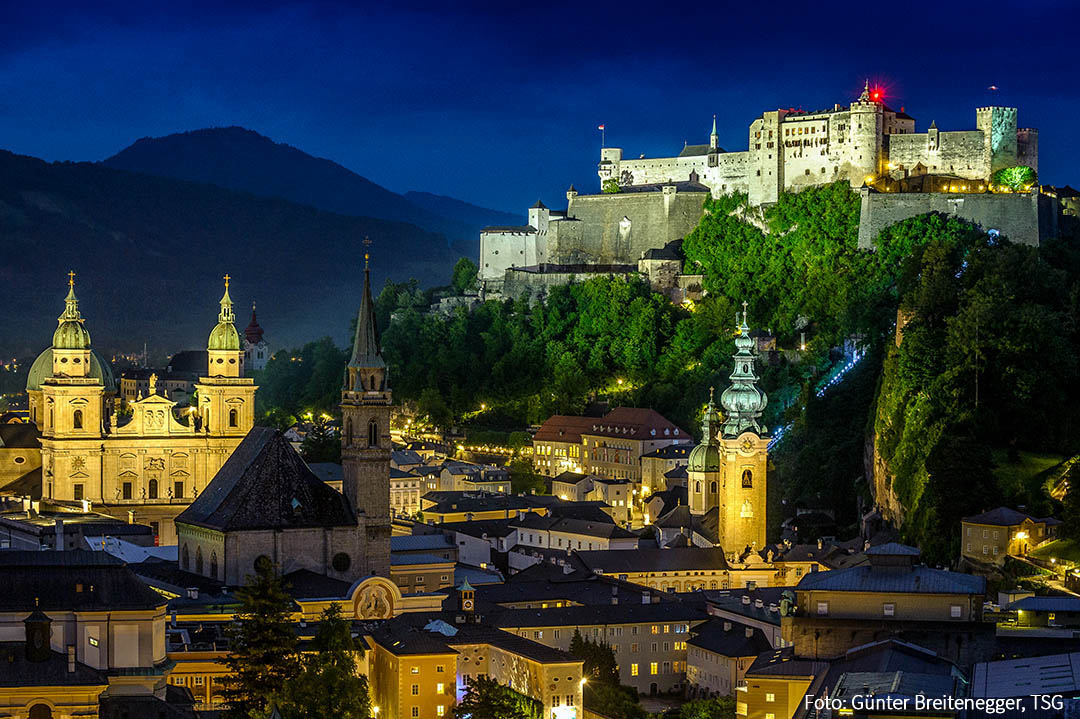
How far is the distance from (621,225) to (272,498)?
6159cm

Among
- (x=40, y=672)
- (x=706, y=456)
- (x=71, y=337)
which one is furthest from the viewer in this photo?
(x=706, y=456)

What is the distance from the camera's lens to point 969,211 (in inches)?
3519

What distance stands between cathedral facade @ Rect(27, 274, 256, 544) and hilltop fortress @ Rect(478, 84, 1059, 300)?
3316 cm

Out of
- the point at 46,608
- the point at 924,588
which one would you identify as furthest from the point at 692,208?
the point at 46,608

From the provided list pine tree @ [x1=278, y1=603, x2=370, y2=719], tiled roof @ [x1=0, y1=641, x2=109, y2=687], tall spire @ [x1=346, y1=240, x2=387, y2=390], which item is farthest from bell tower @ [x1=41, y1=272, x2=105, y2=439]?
tiled roof @ [x1=0, y1=641, x2=109, y2=687]

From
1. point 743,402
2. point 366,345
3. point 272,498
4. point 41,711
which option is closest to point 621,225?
point 743,402

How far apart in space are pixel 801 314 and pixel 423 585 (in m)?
40.1

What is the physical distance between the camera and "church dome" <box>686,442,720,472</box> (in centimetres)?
7675

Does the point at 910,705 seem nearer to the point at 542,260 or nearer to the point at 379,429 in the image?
the point at 379,429

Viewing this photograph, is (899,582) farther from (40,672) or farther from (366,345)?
(40,672)

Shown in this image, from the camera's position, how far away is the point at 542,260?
11638 centimetres

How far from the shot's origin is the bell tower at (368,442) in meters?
54.5

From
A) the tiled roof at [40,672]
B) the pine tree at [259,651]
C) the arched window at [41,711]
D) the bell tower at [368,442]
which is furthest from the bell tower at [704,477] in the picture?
the arched window at [41,711]

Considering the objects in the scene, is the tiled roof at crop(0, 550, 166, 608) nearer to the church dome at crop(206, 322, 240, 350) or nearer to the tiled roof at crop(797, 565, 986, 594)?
the tiled roof at crop(797, 565, 986, 594)
